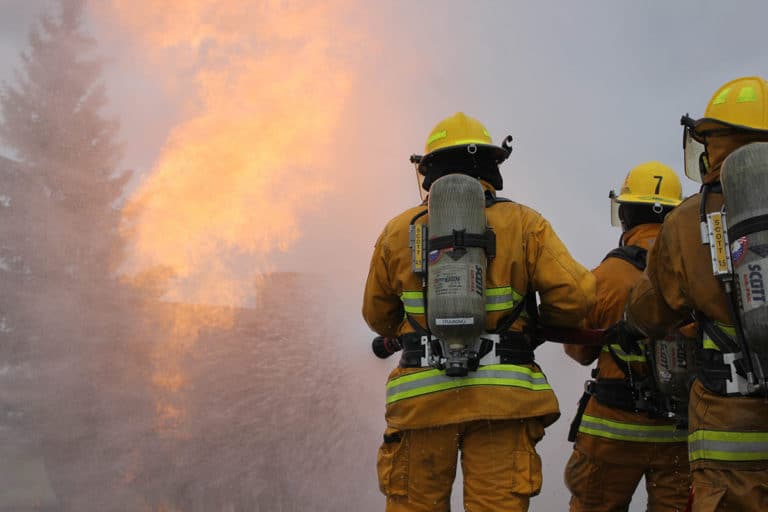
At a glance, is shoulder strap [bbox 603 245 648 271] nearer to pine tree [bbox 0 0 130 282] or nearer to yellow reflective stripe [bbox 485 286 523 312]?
yellow reflective stripe [bbox 485 286 523 312]

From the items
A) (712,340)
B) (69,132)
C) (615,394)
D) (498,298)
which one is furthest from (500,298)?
(69,132)

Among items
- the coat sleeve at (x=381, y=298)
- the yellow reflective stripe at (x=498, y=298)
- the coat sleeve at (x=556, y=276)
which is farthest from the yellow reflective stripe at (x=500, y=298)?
the coat sleeve at (x=381, y=298)

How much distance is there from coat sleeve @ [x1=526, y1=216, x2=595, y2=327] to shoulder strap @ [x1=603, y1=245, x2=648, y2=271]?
0.93m

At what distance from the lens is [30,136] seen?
351 inches

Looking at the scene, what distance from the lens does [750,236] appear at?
2.48 m

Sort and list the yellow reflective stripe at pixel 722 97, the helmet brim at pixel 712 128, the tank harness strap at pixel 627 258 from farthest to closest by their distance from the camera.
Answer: the tank harness strap at pixel 627 258 < the yellow reflective stripe at pixel 722 97 < the helmet brim at pixel 712 128

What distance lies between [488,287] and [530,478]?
846 millimetres

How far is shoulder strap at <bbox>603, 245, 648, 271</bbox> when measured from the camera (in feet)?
14.2

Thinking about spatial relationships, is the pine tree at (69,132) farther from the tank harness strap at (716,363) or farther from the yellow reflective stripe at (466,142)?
the tank harness strap at (716,363)

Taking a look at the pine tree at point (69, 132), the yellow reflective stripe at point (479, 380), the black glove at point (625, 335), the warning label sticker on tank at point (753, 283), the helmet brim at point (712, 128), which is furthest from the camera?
the pine tree at point (69, 132)

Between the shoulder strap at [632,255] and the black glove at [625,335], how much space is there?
48 centimetres

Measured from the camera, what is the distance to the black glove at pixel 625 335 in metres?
3.68

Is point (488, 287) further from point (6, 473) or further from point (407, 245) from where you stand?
point (6, 473)

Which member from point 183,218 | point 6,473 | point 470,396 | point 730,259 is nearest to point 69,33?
point 183,218
